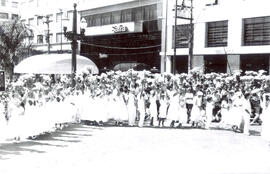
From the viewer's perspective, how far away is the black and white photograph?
1033 centimetres

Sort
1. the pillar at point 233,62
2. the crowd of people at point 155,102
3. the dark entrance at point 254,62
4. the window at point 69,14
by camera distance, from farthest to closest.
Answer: the window at point 69,14, the pillar at point 233,62, the dark entrance at point 254,62, the crowd of people at point 155,102

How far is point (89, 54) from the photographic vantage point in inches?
1818

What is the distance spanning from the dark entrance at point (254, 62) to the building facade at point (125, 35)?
830cm

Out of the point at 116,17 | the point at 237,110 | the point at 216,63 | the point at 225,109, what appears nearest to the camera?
the point at 237,110

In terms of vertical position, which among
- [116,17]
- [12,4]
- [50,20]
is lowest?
[116,17]

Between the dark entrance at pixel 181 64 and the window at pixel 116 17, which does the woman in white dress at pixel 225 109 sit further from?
the window at pixel 116 17

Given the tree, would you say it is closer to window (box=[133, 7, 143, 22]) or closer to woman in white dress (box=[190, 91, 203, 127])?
window (box=[133, 7, 143, 22])

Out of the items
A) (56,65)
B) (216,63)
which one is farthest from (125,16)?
(56,65)

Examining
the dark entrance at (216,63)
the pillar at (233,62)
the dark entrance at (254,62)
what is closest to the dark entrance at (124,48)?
the dark entrance at (216,63)

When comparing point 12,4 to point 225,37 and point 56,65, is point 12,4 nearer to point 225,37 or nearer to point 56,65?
point 56,65

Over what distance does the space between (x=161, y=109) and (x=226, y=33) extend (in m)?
15.8

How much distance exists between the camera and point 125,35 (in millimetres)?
40500

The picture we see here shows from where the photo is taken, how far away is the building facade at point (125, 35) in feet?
123

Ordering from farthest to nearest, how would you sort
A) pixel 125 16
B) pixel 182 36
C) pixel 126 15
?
pixel 125 16 → pixel 126 15 → pixel 182 36
